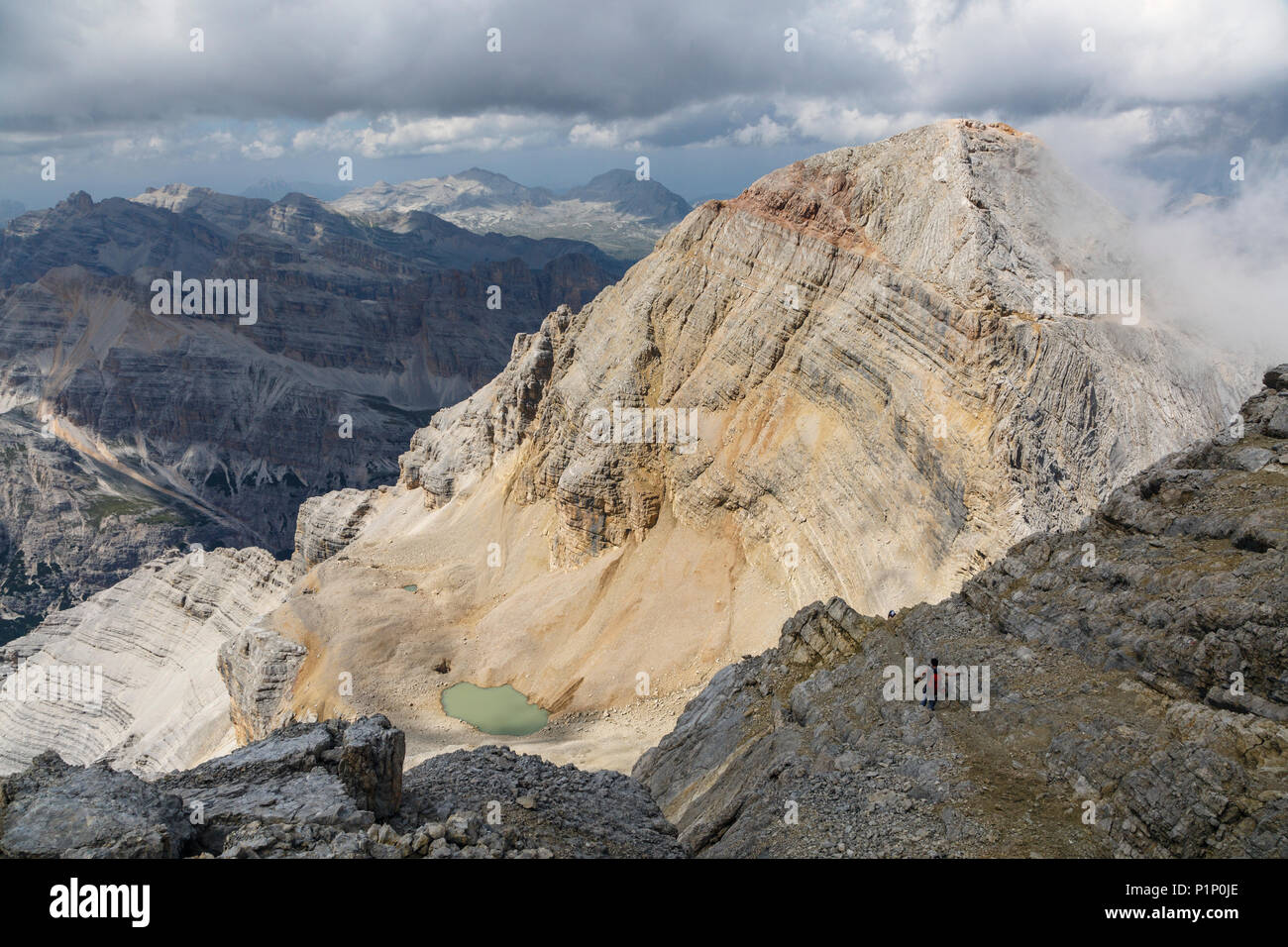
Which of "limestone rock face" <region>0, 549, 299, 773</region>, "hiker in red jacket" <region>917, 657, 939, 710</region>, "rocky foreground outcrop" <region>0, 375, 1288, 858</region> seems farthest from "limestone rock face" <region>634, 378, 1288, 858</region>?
"limestone rock face" <region>0, 549, 299, 773</region>

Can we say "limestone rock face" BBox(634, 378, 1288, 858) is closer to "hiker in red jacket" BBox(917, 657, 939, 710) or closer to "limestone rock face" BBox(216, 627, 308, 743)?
"hiker in red jacket" BBox(917, 657, 939, 710)

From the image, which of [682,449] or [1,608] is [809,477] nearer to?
[682,449]

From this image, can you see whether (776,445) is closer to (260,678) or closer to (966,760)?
(966,760)

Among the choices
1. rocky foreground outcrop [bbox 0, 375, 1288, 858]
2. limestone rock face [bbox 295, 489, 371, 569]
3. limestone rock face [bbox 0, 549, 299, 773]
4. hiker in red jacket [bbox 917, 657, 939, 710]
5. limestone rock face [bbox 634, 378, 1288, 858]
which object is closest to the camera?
rocky foreground outcrop [bbox 0, 375, 1288, 858]

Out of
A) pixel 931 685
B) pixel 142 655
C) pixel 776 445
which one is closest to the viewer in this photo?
pixel 931 685

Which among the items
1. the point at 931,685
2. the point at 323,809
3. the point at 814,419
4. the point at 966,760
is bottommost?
the point at 966,760

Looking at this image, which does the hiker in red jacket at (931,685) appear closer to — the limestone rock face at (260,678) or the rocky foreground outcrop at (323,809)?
the rocky foreground outcrop at (323,809)

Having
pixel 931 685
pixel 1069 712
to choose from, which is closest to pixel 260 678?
pixel 931 685
